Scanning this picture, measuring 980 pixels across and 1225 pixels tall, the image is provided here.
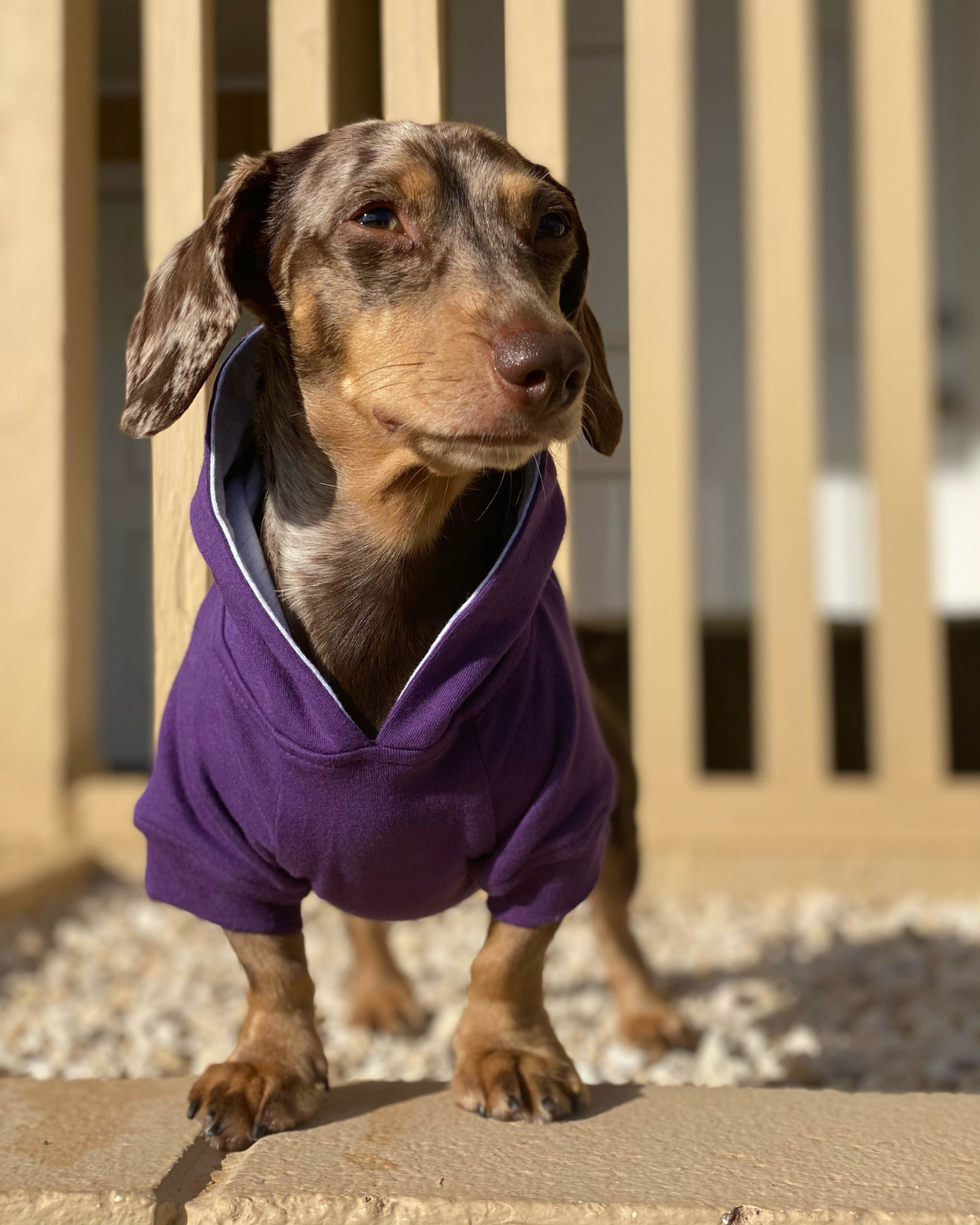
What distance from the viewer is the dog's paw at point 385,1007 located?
2.89m

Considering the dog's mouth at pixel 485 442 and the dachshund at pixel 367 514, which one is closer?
the dog's mouth at pixel 485 442

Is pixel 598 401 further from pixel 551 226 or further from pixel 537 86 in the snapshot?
pixel 537 86

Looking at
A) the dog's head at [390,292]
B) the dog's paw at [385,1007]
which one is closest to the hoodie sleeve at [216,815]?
the dog's head at [390,292]

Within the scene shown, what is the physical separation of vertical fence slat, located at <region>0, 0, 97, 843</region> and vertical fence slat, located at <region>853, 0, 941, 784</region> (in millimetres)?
2486

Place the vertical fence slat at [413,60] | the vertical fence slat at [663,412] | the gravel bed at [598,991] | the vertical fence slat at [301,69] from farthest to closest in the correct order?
the vertical fence slat at [663,412] → the gravel bed at [598,991] → the vertical fence slat at [301,69] → the vertical fence slat at [413,60]

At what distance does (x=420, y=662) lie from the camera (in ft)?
6.13

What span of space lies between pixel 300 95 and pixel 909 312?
2349mm

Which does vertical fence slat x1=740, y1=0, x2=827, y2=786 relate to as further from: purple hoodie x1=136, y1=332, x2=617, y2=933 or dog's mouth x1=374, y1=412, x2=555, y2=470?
dog's mouth x1=374, y1=412, x2=555, y2=470

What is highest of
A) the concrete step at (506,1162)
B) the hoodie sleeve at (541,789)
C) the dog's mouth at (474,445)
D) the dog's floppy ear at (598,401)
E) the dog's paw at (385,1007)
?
the dog's floppy ear at (598,401)

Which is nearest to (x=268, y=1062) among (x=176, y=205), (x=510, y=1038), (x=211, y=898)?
(x=211, y=898)

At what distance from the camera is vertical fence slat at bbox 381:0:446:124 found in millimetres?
2346

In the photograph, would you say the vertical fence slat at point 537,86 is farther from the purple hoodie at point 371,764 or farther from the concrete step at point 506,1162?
the concrete step at point 506,1162

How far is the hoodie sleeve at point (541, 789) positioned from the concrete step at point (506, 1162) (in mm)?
319

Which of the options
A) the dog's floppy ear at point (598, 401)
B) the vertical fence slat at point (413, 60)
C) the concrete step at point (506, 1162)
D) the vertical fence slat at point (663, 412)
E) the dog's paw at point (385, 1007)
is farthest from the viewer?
the vertical fence slat at point (663, 412)
